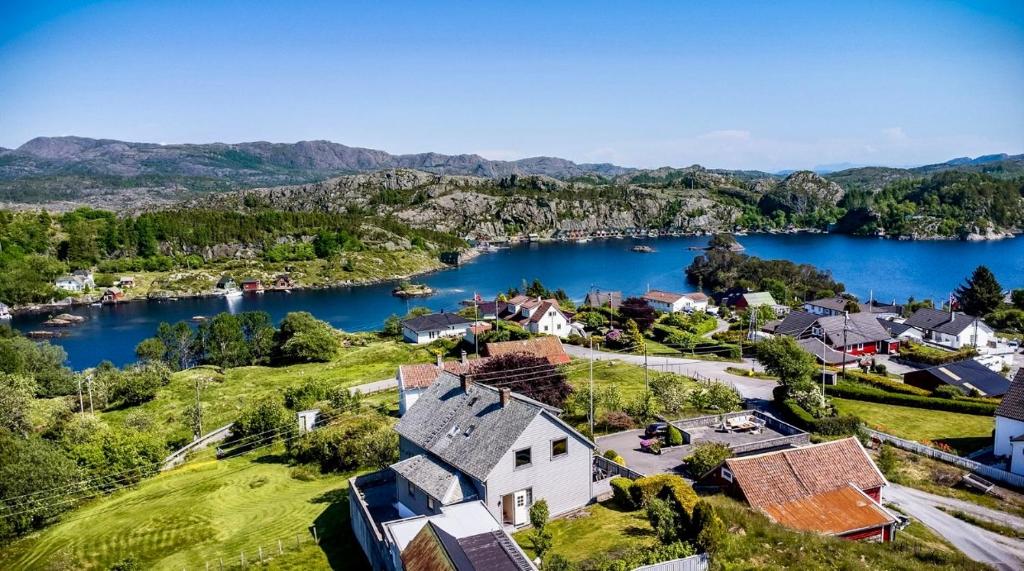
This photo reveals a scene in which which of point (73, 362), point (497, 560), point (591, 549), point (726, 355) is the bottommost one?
point (73, 362)

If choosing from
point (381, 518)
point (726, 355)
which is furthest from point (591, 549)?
point (726, 355)

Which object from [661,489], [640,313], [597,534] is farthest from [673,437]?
[640,313]

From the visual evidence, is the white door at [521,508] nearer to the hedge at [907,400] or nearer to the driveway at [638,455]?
the driveway at [638,455]

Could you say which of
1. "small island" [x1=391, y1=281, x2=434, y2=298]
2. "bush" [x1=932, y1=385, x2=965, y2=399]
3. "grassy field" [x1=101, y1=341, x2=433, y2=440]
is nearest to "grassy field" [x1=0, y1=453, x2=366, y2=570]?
"grassy field" [x1=101, y1=341, x2=433, y2=440]

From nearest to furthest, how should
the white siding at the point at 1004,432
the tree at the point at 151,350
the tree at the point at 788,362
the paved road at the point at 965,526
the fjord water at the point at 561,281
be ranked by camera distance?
the paved road at the point at 965,526 < the white siding at the point at 1004,432 < the tree at the point at 788,362 < the tree at the point at 151,350 < the fjord water at the point at 561,281

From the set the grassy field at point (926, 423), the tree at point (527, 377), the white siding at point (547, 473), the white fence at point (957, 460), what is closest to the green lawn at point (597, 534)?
the white siding at point (547, 473)

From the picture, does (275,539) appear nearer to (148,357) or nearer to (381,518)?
(381,518)

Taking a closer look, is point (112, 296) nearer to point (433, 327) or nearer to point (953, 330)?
point (433, 327)
